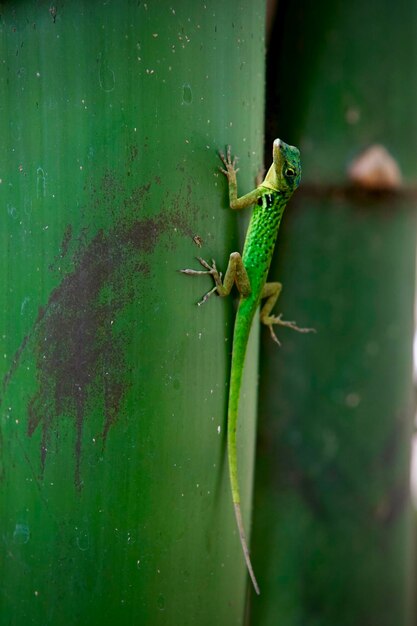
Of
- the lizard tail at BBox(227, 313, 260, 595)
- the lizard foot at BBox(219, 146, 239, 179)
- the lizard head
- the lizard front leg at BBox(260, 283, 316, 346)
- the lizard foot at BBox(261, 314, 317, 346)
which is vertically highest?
the lizard head

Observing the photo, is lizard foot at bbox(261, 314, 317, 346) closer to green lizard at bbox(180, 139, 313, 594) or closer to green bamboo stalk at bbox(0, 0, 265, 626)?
green lizard at bbox(180, 139, 313, 594)

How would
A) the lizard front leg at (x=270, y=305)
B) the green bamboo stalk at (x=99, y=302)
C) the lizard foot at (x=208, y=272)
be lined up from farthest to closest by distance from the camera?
the lizard front leg at (x=270, y=305)
the lizard foot at (x=208, y=272)
the green bamboo stalk at (x=99, y=302)

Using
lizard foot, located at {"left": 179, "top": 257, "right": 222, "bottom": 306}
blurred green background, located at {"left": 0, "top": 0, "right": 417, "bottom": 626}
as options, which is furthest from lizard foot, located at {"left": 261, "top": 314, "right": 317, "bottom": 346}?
lizard foot, located at {"left": 179, "top": 257, "right": 222, "bottom": 306}

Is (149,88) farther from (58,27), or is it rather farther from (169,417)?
(169,417)

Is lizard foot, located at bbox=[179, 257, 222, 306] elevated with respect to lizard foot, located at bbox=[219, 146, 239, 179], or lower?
lower

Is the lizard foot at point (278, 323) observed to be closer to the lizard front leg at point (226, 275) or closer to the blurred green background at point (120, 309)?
the lizard front leg at point (226, 275)

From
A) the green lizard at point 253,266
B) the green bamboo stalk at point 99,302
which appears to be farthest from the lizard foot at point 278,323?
the green bamboo stalk at point 99,302

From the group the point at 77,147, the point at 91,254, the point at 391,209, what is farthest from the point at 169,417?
the point at 391,209
